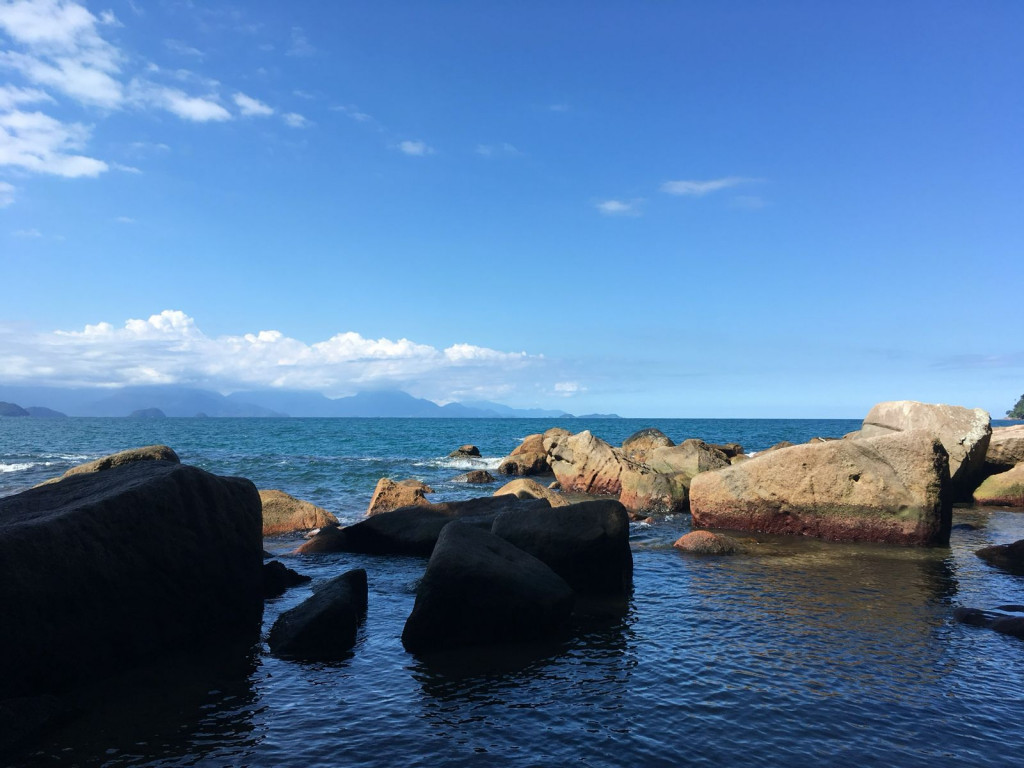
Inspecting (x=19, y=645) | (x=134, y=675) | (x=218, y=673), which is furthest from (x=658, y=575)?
(x=19, y=645)

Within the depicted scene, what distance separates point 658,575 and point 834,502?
22.5 ft

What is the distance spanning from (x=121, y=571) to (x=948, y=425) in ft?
86.9

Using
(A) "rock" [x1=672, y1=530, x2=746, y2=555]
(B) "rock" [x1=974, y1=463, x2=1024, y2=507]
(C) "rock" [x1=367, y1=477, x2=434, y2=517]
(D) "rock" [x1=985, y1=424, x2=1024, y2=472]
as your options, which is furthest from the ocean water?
(D) "rock" [x1=985, y1=424, x2=1024, y2=472]

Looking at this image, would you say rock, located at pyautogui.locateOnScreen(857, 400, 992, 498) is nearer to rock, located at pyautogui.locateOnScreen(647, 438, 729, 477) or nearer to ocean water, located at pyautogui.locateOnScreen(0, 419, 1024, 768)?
rock, located at pyautogui.locateOnScreen(647, 438, 729, 477)

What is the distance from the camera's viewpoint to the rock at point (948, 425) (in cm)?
2362

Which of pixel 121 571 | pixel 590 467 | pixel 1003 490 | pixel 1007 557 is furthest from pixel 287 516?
pixel 1003 490

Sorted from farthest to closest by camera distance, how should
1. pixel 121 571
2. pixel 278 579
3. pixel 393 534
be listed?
pixel 393 534, pixel 278 579, pixel 121 571

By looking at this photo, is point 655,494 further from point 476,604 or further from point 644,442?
→ point 644,442

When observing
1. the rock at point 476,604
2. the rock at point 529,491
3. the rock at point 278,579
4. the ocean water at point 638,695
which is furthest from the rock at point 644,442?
the rock at point 476,604

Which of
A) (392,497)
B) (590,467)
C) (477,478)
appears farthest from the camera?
(477,478)

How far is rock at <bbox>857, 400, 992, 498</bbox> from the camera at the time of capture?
77.5 ft

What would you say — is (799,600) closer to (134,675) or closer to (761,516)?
(761,516)

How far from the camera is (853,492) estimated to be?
17.7 m

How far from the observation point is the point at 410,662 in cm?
914
